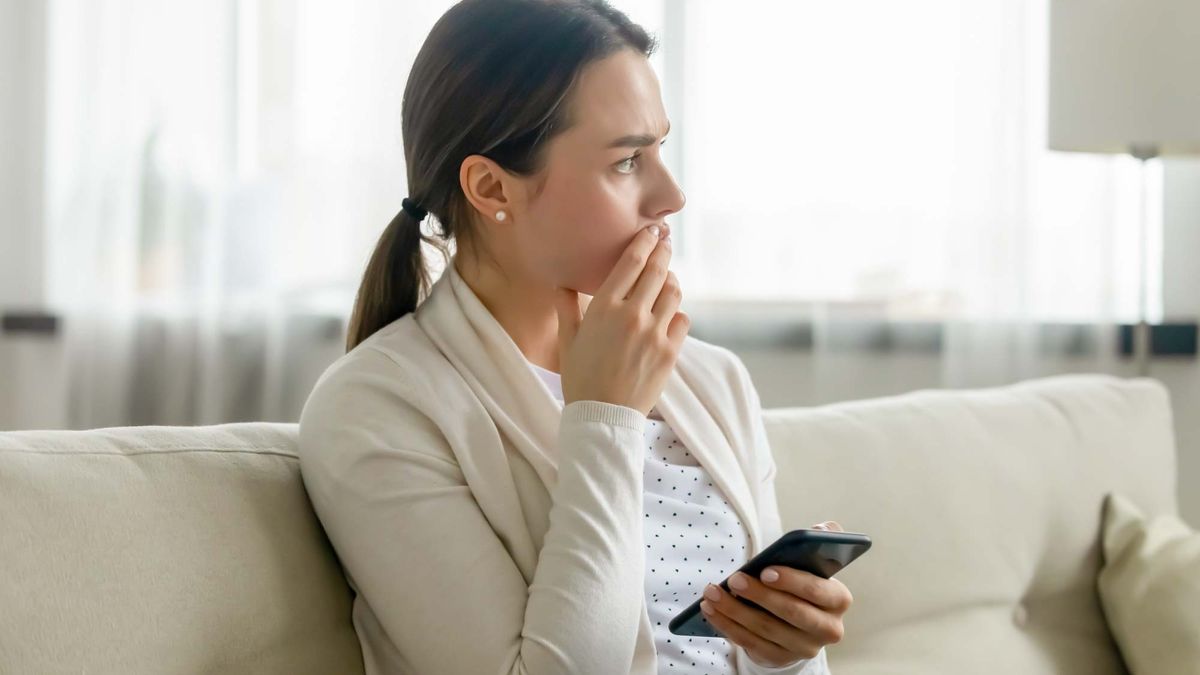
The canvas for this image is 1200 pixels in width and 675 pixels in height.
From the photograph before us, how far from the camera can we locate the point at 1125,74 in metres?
2.47

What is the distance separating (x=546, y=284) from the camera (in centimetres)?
141

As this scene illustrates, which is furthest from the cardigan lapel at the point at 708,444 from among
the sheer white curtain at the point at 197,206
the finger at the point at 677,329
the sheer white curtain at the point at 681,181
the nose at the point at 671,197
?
the sheer white curtain at the point at 197,206

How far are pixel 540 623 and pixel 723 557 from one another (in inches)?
11.9

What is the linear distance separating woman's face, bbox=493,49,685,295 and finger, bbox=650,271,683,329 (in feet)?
0.19

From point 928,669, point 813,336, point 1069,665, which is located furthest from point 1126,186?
point 928,669

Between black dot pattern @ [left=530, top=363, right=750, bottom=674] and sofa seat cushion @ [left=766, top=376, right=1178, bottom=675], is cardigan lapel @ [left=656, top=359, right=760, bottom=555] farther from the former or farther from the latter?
sofa seat cushion @ [left=766, top=376, right=1178, bottom=675]

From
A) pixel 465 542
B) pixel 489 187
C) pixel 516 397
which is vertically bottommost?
pixel 465 542

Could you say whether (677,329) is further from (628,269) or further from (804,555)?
(804,555)

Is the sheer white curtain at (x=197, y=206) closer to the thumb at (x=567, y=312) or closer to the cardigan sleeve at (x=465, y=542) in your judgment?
the thumb at (x=567, y=312)

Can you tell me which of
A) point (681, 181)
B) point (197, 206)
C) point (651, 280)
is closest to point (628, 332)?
point (651, 280)

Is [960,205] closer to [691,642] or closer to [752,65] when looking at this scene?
[752,65]

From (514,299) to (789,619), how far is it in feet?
1.47

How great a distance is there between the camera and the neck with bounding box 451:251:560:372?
4.68 ft

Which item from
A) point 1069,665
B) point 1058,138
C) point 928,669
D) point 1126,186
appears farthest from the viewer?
point 1126,186
